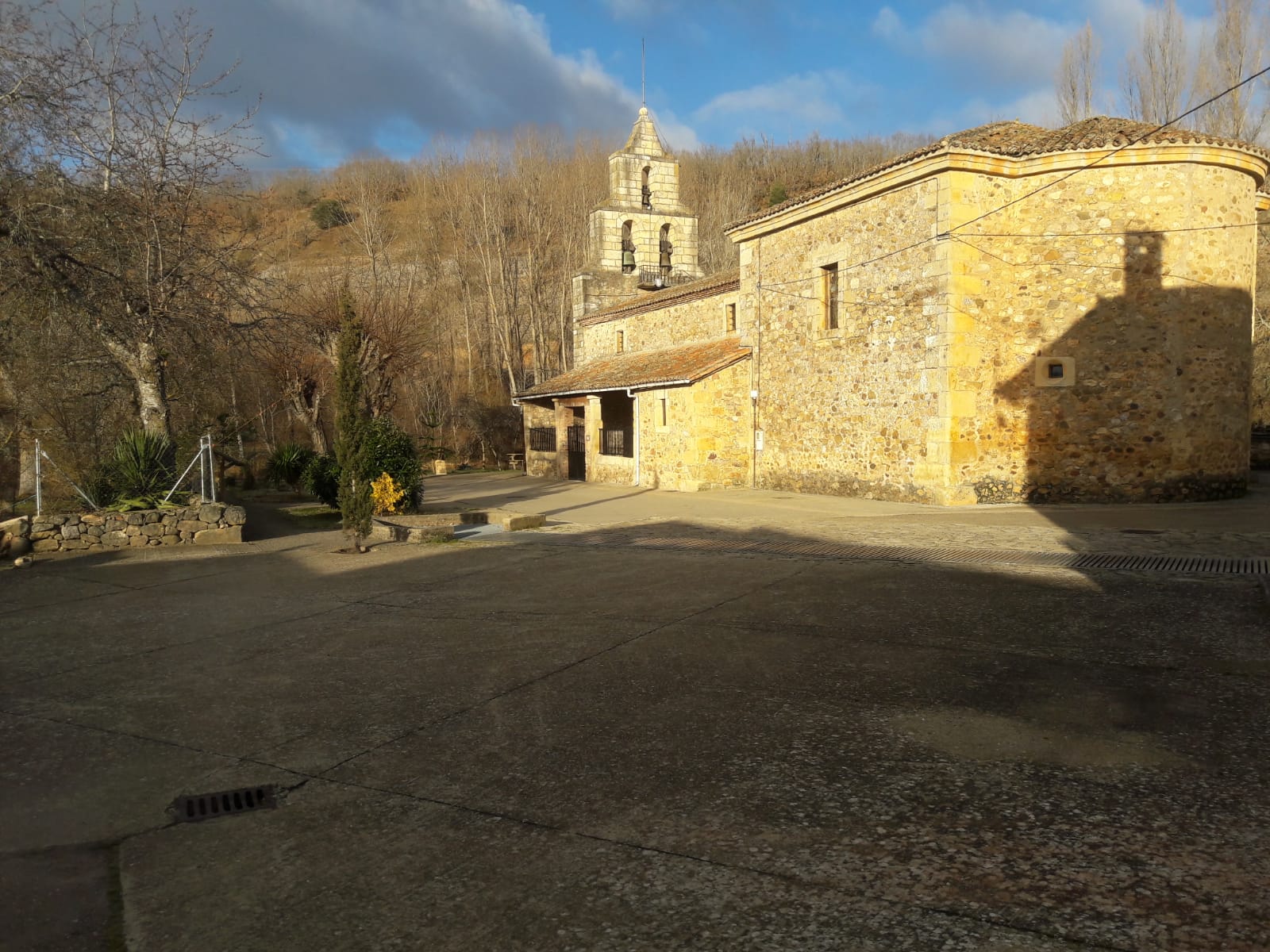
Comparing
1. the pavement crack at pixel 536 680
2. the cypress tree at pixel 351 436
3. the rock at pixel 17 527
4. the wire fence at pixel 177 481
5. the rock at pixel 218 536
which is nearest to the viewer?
the pavement crack at pixel 536 680

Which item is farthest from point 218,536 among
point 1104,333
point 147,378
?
point 1104,333

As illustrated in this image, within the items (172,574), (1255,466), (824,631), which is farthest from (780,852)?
(1255,466)

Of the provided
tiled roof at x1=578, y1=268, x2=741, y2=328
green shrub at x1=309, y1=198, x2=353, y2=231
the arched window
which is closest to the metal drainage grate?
tiled roof at x1=578, y1=268, x2=741, y2=328

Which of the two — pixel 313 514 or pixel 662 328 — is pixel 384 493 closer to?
pixel 313 514

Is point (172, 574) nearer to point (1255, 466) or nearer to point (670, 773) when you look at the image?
point (670, 773)

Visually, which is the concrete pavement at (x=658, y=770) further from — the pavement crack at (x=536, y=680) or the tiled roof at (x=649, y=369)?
the tiled roof at (x=649, y=369)

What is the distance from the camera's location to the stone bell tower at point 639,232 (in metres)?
26.8

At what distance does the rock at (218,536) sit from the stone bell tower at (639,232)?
57.3ft

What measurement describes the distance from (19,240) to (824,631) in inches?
380

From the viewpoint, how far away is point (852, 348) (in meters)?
16.8

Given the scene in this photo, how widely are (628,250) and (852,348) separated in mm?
13205

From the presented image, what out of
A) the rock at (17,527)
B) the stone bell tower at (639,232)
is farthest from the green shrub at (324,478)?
the stone bell tower at (639,232)

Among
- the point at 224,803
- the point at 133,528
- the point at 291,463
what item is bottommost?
the point at 224,803

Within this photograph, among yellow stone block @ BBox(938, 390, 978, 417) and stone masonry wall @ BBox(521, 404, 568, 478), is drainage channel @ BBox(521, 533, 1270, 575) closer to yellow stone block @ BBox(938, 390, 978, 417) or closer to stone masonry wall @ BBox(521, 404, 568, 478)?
yellow stone block @ BBox(938, 390, 978, 417)
